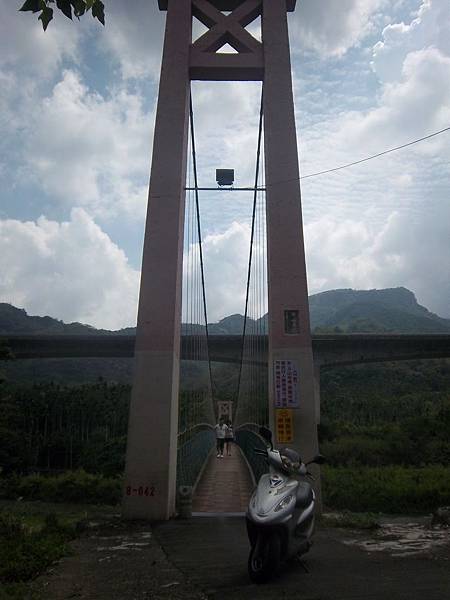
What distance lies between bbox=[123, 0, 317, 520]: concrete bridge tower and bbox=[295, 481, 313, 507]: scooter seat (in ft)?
8.67

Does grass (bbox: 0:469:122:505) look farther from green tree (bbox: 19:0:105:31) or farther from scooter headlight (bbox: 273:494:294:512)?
green tree (bbox: 19:0:105:31)

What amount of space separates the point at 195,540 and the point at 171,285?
290cm

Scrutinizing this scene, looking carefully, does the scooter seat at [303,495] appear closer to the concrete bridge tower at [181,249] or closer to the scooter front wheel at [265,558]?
the scooter front wheel at [265,558]

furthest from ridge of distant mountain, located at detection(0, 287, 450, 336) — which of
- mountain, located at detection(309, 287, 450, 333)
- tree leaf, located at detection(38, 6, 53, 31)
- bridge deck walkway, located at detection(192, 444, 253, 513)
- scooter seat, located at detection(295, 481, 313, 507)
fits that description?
tree leaf, located at detection(38, 6, 53, 31)

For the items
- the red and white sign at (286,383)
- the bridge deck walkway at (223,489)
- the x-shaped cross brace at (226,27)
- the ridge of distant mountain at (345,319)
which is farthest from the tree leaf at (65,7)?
the ridge of distant mountain at (345,319)

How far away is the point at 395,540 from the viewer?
14.1 ft

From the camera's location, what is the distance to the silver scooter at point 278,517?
2.91 metres

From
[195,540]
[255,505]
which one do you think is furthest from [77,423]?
[255,505]

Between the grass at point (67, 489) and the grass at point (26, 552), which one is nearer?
the grass at point (26, 552)

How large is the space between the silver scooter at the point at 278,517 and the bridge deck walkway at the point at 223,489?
136 inches

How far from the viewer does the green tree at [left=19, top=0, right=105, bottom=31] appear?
6.11 feet

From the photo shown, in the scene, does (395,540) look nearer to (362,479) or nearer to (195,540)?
(195,540)

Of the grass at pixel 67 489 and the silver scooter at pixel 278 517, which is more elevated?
the silver scooter at pixel 278 517

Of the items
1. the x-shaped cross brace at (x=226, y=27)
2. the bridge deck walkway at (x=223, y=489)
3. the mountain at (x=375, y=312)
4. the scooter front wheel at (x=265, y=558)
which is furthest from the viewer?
the mountain at (x=375, y=312)
